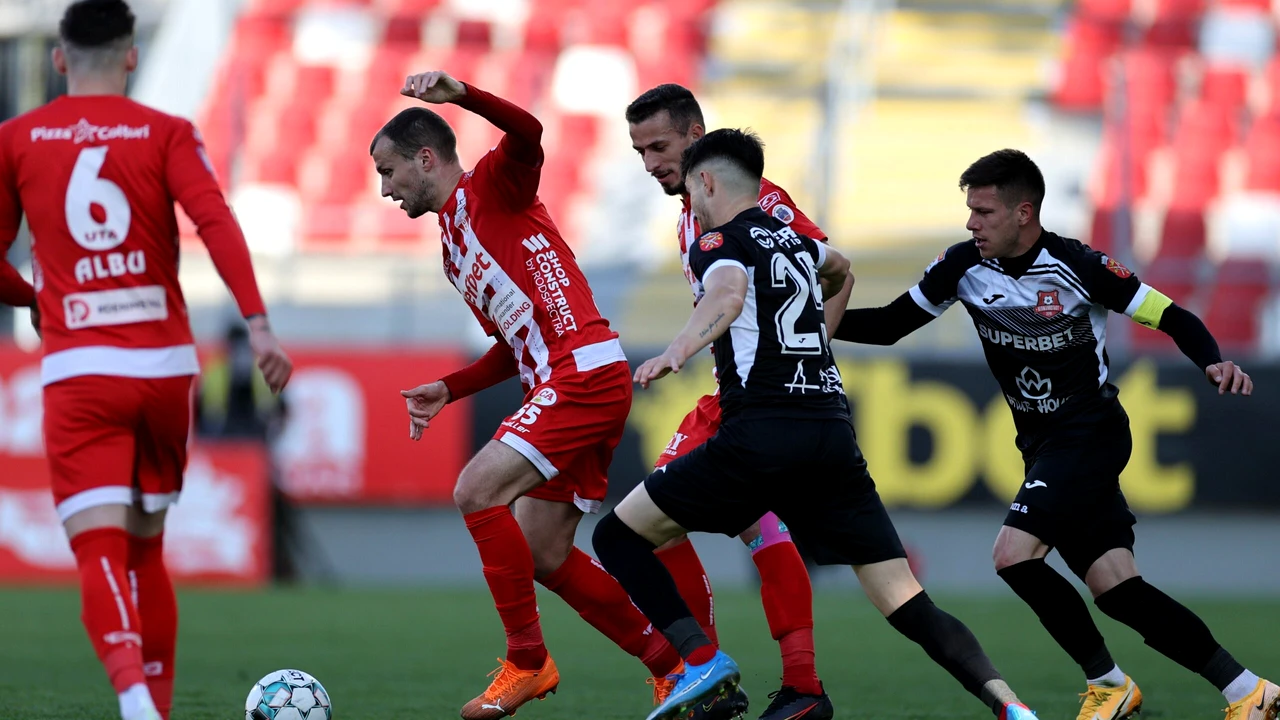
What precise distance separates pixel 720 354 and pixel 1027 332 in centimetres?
128

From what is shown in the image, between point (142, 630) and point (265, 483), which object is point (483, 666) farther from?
point (265, 483)

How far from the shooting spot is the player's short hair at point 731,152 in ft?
16.0

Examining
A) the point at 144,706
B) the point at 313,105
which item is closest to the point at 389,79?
the point at 313,105

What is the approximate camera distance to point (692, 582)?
5703 mm

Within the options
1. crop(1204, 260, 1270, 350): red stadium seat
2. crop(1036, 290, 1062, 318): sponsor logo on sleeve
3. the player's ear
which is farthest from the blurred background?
the player's ear

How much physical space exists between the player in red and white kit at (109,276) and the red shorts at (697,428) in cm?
182

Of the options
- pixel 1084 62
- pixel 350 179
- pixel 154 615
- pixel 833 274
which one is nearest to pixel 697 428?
pixel 833 274

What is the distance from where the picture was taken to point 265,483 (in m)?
13.1

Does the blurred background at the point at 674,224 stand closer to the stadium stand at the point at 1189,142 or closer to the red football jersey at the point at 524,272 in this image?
the stadium stand at the point at 1189,142

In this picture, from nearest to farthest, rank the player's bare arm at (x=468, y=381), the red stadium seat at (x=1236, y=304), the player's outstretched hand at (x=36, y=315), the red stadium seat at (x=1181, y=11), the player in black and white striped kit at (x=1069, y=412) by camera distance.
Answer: the player's outstretched hand at (x=36, y=315) → the player in black and white striped kit at (x=1069, y=412) → the player's bare arm at (x=468, y=381) → the red stadium seat at (x=1236, y=304) → the red stadium seat at (x=1181, y=11)

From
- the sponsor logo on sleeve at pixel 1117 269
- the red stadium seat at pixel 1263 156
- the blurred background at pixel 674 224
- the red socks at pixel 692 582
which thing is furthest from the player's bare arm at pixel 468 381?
the red stadium seat at pixel 1263 156

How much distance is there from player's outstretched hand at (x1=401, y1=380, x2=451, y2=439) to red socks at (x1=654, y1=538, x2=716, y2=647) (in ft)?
3.48

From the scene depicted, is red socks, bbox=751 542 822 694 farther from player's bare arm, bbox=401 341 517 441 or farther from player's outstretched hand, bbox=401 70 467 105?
player's outstretched hand, bbox=401 70 467 105

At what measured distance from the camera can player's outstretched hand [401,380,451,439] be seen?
576 centimetres
